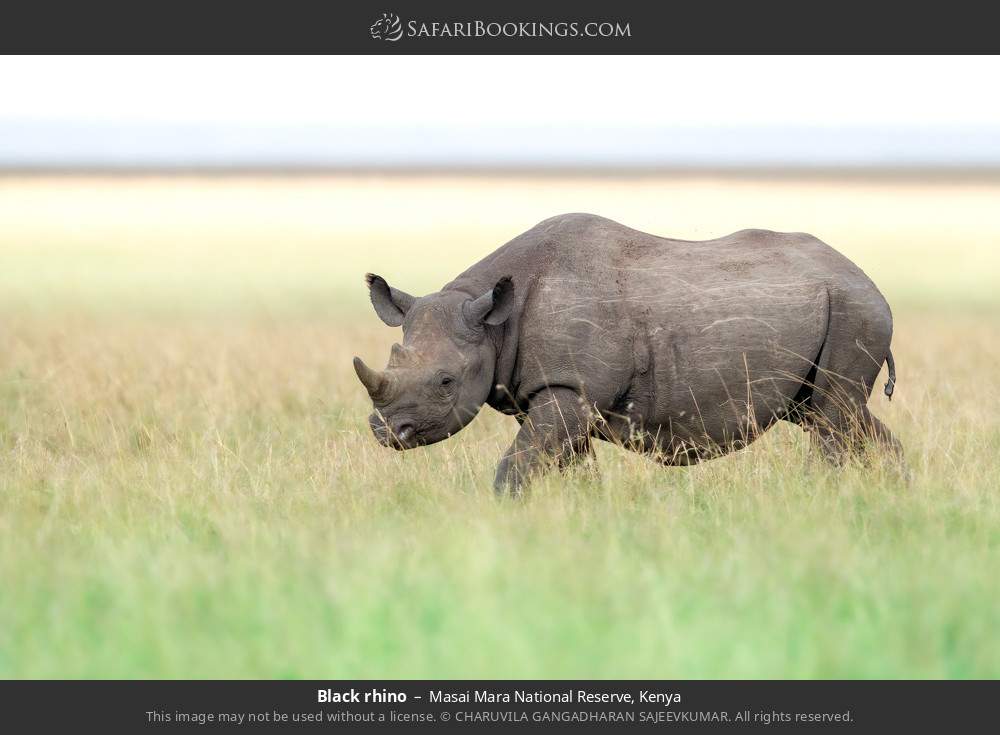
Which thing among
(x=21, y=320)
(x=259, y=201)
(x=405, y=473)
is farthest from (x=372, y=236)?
(x=405, y=473)

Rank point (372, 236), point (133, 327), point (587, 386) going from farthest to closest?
point (372, 236) → point (133, 327) → point (587, 386)

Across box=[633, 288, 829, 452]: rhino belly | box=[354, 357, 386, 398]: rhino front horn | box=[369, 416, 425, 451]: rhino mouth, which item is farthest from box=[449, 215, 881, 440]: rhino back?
box=[354, 357, 386, 398]: rhino front horn

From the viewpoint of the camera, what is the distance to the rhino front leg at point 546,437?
26.6ft

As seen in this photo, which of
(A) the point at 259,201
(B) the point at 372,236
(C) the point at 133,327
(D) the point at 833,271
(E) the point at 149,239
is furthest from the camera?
(A) the point at 259,201

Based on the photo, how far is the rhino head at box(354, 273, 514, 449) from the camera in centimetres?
798

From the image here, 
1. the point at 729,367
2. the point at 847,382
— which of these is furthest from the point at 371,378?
the point at 847,382

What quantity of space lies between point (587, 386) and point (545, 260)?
85cm

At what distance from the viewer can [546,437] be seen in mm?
8141

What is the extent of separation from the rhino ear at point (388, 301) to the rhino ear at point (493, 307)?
0.55 metres

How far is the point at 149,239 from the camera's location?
53.7m

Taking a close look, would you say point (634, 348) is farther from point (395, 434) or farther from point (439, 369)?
point (395, 434)

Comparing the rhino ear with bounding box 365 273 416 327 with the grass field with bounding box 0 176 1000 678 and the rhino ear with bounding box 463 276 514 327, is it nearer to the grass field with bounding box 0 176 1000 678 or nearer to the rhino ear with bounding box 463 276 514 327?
the rhino ear with bounding box 463 276 514 327
